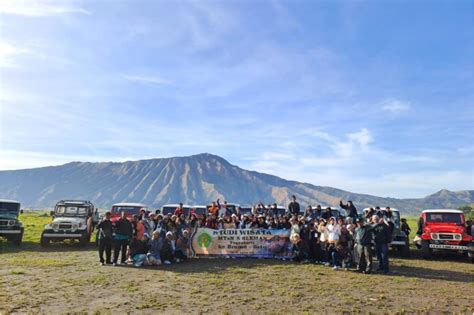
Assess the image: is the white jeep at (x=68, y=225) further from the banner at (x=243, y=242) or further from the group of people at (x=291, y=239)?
the banner at (x=243, y=242)

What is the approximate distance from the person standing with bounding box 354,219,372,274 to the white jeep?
Answer: 46.1 ft

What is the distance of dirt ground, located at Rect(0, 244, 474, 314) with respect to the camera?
798 centimetres

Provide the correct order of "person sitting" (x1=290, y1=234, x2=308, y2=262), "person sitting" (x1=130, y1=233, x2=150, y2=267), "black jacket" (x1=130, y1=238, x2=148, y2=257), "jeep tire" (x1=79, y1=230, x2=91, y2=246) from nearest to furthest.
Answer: "person sitting" (x1=130, y1=233, x2=150, y2=267) < "black jacket" (x1=130, y1=238, x2=148, y2=257) < "person sitting" (x1=290, y1=234, x2=308, y2=262) < "jeep tire" (x1=79, y1=230, x2=91, y2=246)

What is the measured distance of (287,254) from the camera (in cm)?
1606

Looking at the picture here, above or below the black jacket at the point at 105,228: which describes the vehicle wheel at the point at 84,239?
below

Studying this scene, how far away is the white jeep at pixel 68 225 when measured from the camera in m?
18.3

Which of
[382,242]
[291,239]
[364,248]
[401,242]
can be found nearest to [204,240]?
[291,239]

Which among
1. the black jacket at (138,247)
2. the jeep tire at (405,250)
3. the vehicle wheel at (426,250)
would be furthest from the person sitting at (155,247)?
the vehicle wheel at (426,250)

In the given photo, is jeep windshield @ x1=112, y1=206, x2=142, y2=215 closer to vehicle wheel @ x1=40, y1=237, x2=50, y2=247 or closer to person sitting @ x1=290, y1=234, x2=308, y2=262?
vehicle wheel @ x1=40, y1=237, x2=50, y2=247

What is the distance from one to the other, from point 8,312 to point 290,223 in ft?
39.8

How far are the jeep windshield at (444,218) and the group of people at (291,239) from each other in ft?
15.7

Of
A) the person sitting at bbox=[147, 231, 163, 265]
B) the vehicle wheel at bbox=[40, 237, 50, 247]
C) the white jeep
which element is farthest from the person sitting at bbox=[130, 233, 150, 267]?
the vehicle wheel at bbox=[40, 237, 50, 247]

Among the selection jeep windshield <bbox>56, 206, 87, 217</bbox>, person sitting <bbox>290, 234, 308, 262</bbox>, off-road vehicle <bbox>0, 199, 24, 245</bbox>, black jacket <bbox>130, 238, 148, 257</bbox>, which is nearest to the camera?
black jacket <bbox>130, 238, 148, 257</bbox>

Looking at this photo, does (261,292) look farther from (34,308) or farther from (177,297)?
(34,308)
